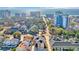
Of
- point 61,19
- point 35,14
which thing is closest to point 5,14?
point 35,14

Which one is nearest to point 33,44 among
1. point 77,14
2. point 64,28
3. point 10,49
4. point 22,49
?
point 22,49

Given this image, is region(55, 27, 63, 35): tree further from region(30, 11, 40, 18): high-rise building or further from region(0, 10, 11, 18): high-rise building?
region(0, 10, 11, 18): high-rise building

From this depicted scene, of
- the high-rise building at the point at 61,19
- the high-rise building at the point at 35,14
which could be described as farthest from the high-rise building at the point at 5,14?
the high-rise building at the point at 61,19

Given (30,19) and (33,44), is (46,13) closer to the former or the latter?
(30,19)

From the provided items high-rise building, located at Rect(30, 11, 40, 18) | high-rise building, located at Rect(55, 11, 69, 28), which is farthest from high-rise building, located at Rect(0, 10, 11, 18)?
high-rise building, located at Rect(55, 11, 69, 28)

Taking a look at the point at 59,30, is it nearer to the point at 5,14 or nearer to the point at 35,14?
the point at 35,14

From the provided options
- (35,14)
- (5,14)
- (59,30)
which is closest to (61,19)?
(59,30)

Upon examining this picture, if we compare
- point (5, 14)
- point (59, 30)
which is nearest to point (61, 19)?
point (59, 30)

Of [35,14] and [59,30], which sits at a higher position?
[35,14]

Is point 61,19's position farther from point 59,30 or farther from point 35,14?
point 35,14

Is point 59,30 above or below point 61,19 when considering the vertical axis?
below

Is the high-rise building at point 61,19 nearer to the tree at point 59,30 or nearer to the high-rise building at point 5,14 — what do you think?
the tree at point 59,30
